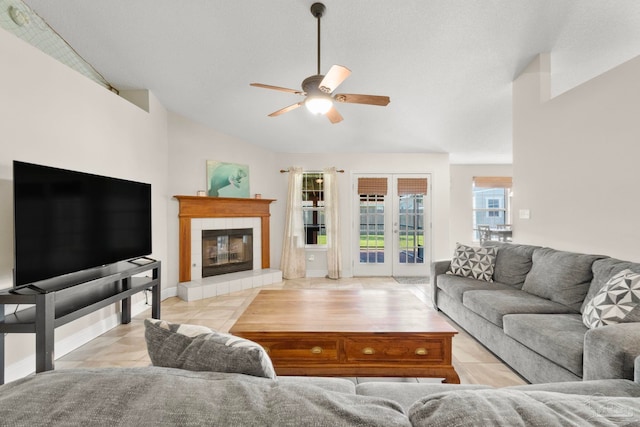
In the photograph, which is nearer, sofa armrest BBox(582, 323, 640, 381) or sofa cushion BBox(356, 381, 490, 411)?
sofa cushion BBox(356, 381, 490, 411)

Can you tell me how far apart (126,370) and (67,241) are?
214 centimetres

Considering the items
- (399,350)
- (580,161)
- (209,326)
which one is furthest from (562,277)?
(209,326)

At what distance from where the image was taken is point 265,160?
532 centimetres

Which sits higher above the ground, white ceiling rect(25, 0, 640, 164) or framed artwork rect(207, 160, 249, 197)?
white ceiling rect(25, 0, 640, 164)

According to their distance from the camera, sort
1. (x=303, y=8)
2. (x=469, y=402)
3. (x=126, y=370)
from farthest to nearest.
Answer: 1. (x=303, y=8)
2. (x=126, y=370)
3. (x=469, y=402)

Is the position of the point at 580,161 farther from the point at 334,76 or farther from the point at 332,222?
the point at 332,222

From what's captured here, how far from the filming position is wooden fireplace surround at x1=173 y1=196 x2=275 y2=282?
14.1ft

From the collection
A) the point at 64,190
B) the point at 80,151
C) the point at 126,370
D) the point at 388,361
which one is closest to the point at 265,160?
the point at 80,151

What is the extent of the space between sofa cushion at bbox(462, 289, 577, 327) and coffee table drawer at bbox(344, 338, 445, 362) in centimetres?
79

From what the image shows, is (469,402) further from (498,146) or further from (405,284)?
(498,146)

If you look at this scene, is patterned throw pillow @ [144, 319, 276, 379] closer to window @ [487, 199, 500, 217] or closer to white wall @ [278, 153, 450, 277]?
white wall @ [278, 153, 450, 277]

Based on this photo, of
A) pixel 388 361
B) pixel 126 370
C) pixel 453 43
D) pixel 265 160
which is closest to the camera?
pixel 126 370

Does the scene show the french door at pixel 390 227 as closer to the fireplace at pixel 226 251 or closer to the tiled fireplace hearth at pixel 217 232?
the tiled fireplace hearth at pixel 217 232

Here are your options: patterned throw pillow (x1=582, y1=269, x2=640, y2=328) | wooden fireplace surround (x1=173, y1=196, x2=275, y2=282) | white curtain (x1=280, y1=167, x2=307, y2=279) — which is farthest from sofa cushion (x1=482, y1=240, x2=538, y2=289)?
wooden fireplace surround (x1=173, y1=196, x2=275, y2=282)
